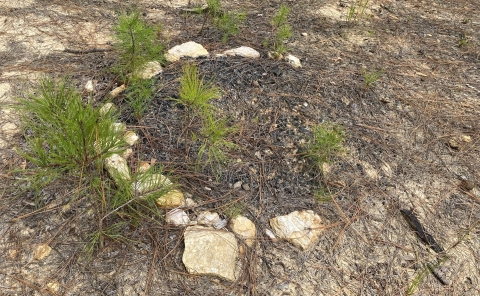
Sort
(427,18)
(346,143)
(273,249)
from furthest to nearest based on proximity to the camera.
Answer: (427,18) → (346,143) → (273,249)

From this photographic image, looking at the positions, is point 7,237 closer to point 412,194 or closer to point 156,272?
point 156,272

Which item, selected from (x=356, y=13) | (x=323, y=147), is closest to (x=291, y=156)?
(x=323, y=147)

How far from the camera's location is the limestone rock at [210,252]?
1577mm

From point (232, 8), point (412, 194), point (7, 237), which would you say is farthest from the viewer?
point (232, 8)

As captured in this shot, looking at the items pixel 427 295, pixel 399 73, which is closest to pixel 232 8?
pixel 399 73

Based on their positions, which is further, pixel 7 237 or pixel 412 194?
pixel 412 194

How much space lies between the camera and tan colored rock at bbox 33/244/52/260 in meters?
1.55

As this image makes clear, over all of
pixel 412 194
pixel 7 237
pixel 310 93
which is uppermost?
pixel 310 93

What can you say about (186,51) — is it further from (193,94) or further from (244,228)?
(244,228)

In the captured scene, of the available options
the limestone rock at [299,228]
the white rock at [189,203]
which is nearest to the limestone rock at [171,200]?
the white rock at [189,203]

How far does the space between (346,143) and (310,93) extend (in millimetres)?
519

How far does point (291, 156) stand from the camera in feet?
7.17

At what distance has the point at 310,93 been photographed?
103 inches

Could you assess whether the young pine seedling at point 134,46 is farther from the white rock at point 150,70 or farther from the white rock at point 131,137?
the white rock at point 131,137
